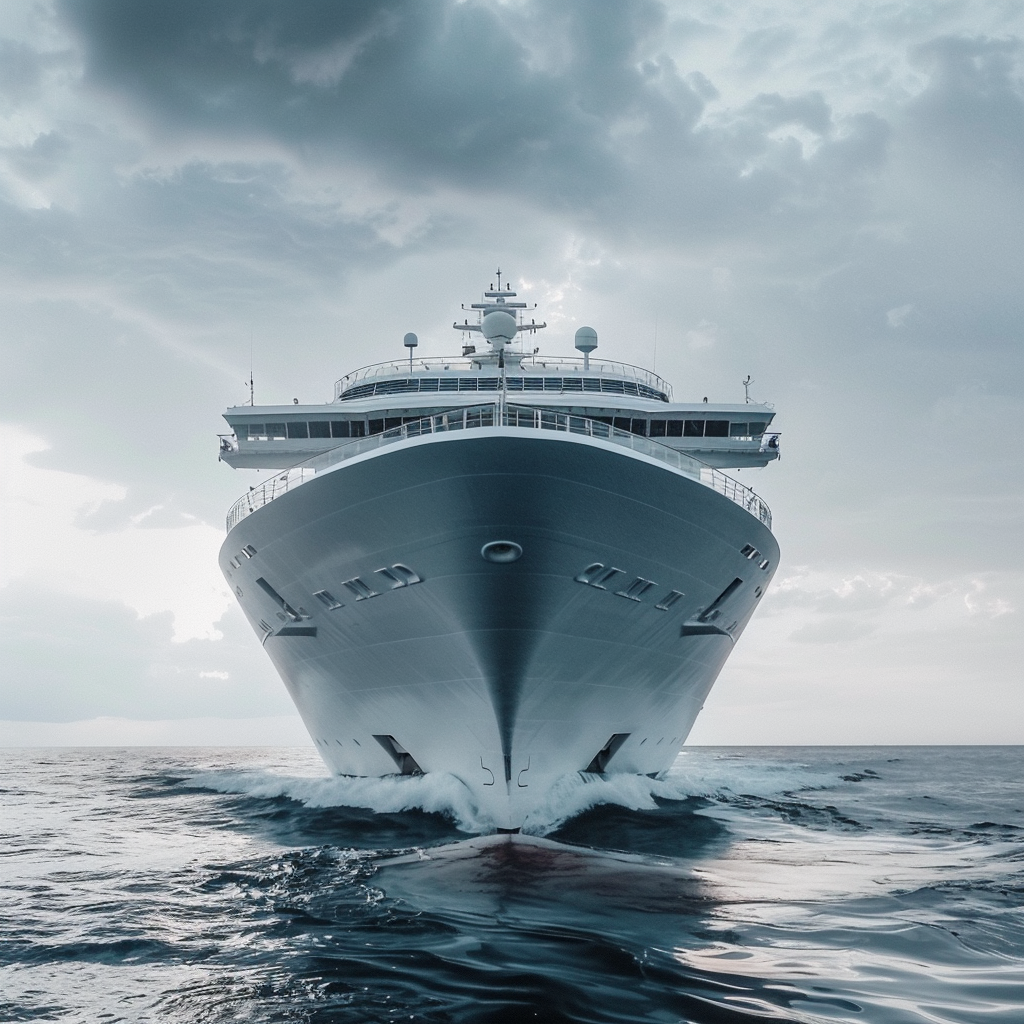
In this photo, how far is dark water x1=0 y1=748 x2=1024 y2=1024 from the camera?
5891mm

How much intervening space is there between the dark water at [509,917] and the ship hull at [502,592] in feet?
3.98

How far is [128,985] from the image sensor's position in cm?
641

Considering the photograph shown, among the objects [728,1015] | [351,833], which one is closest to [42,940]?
[728,1015]

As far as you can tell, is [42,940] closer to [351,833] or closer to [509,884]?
[509,884]

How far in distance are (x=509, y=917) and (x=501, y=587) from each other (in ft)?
17.2

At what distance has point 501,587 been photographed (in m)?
12.7

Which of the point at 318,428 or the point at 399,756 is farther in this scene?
the point at 318,428

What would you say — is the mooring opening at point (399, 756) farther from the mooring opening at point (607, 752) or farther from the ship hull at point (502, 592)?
the mooring opening at point (607, 752)

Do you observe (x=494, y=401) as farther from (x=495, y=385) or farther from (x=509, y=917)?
(x=509, y=917)

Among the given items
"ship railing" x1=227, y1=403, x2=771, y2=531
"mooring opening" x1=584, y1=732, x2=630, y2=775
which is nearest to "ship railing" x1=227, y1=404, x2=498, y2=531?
"ship railing" x1=227, y1=403, x2=771, y2=531

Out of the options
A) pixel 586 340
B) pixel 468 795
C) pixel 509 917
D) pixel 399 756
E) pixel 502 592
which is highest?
pixel 586 340

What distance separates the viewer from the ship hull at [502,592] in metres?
12.3

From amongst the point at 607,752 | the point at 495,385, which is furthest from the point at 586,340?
the point at 607,752

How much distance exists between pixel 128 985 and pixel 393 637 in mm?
8279
